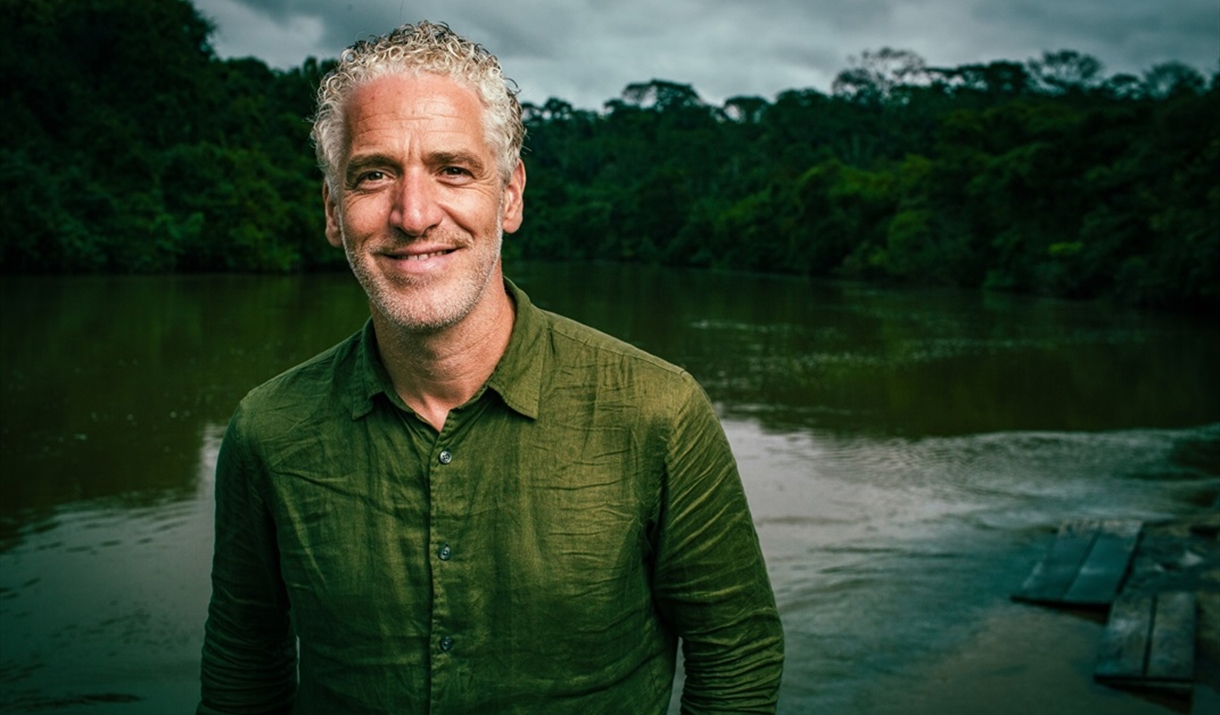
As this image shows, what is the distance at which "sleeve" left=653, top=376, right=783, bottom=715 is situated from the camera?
58.0 inches

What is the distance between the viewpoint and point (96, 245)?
35250 mm

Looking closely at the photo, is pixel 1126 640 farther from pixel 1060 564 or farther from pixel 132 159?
pixel 132 159

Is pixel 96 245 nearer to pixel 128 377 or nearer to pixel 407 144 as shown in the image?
pixel 128 377

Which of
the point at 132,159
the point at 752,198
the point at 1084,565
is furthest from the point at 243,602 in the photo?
the point at 752,198

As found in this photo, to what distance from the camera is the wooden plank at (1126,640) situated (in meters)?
4.92

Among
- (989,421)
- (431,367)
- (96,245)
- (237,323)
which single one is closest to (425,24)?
(431,367)

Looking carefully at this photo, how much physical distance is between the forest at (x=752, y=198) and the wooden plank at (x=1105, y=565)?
21.6 metres

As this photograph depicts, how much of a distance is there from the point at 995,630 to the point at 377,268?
4904 millimetres

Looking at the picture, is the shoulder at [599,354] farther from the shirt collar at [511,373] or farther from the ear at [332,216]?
the ear at [332,216]

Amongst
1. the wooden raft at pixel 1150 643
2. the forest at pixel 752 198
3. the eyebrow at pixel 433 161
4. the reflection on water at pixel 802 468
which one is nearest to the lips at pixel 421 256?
the eyebrow at pixel 433 161

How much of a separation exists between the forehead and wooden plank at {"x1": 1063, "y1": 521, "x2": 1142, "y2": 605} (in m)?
5.36

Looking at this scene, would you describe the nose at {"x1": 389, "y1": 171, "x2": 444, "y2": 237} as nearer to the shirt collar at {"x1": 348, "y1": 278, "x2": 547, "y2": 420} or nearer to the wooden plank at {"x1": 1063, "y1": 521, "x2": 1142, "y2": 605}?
the shirt collar at {"x1": 348, "y1": 278, "x2": 547, "y2": 420}

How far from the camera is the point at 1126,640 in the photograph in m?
5.16

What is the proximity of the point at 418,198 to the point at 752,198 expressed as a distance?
65500 mm
